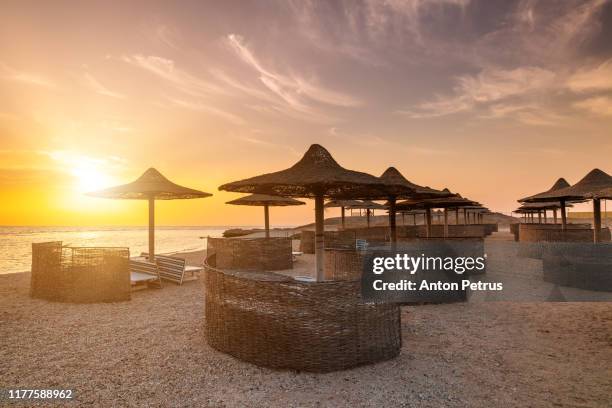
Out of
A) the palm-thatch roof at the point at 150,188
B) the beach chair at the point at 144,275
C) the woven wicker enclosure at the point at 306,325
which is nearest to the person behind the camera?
the woven wicker enclosure at the point at 306,325

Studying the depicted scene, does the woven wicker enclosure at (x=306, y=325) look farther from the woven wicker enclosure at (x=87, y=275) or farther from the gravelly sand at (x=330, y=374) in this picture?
the woven wicker enclosure at (x=87, y=275)

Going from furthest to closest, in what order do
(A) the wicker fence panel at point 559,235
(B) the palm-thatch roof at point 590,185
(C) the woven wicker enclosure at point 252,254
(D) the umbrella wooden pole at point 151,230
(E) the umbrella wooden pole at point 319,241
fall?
(A) the wicker fence panel at point 559,235
(B) the palm-thatch roof at point 590,185
(C) the woven wicker enclosure at point 252,254
(D) the umbrella wooden pole at point 151,230
(E) the umbrella wooden pole at point 319,241

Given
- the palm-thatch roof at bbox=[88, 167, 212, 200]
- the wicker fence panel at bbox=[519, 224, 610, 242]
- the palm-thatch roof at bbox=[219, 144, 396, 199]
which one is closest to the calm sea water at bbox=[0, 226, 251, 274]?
the palm-thatch roof at bbox=[88, 167, 212, 200]

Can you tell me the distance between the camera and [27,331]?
20.9 feet

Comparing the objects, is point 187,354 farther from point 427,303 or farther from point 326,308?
point 427,303

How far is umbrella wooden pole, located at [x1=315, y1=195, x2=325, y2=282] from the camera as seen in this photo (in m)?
6.19

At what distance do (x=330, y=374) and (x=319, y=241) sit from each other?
7.54 feet

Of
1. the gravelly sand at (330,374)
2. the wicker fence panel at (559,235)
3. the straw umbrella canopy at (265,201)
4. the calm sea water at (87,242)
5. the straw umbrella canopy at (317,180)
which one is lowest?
the gravelly sand at (330,374)

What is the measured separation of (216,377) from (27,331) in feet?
14.1

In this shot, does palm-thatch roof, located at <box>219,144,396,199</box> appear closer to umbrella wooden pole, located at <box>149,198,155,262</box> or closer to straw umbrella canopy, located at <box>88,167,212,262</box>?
straw umbrella canopy, located at <box>88,167,212,262</box>

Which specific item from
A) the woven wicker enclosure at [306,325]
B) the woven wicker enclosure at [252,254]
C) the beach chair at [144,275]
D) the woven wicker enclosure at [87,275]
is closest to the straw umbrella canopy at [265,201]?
the woven wicker enclosure at [252,254]

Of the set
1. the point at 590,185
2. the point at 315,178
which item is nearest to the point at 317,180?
the point at 315,178

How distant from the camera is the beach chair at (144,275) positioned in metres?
10.1

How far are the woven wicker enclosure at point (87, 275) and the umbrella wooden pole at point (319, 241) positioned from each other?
519 cm
